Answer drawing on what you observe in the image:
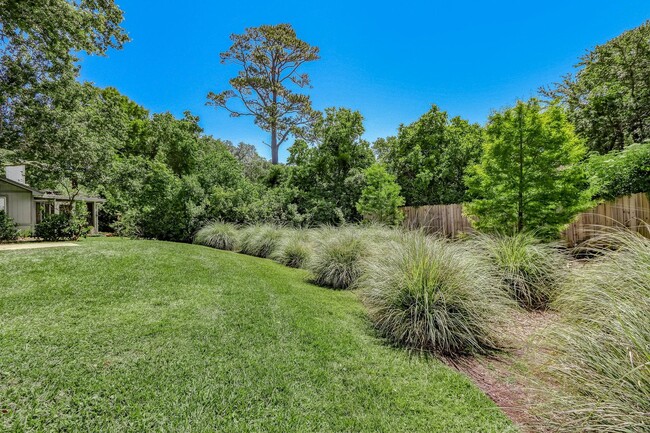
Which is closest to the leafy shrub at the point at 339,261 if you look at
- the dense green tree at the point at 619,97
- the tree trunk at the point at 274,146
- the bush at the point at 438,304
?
the bush at the point at 438,304

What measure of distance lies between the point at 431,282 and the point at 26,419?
3.56 metres

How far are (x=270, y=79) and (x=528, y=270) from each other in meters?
17.4

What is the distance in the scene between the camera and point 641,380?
1.58m

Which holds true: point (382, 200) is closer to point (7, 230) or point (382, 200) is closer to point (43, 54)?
point (7, 230)

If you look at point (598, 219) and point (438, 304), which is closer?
point (438, 304)

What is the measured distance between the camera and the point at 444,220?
9.91 metres

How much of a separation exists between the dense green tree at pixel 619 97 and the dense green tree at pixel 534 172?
A: 9026 millimetres

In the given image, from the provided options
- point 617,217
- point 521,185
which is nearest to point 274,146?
point 521,185

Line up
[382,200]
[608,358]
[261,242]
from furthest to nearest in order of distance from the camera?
[382,200], [261,242], [608,358]

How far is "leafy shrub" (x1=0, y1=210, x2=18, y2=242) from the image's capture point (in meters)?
11.1

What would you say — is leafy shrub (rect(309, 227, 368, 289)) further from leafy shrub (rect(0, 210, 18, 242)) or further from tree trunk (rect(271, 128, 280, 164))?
tree trunk (rect(271, 128, 280, 164))

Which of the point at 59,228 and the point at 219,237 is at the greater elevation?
the point at 59,228

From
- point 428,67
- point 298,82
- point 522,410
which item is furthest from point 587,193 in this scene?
point 298,82

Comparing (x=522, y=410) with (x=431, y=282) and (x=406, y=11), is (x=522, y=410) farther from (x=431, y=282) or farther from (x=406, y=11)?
(x=406, y=11)
